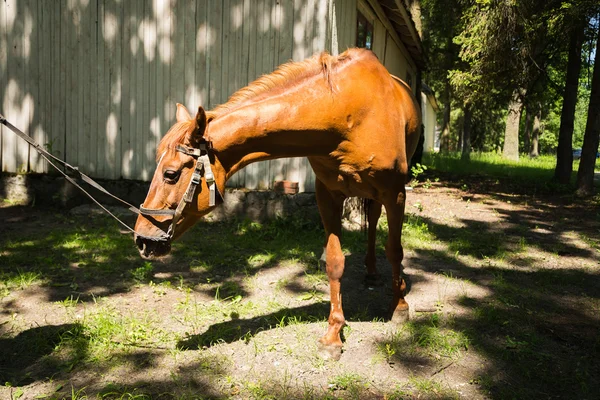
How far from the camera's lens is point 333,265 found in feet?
11.8

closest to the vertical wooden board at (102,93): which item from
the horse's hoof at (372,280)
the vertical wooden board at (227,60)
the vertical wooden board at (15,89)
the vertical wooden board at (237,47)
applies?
the vertical wooden board at (15,89)

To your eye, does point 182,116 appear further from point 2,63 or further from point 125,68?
point 2,63

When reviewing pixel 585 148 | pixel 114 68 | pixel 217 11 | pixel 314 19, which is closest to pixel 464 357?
pixel 314 19

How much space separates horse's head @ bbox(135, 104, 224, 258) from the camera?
8.97 feet

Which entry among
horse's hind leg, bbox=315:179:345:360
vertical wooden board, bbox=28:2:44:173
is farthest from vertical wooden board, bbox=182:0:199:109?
horse's hind leg, bbox=315:179:345:360

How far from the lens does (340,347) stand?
335 centimetres

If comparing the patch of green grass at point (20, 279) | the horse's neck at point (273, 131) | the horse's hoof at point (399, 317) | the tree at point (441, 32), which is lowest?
the patch of green grass at point (20, 279)

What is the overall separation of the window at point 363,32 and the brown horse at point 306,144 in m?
4.88

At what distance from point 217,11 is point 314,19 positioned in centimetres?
157

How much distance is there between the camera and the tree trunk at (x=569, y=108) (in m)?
11.8

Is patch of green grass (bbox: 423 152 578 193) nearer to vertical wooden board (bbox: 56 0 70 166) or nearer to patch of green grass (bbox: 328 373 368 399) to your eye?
vertical wooden board (bbox: 56 0 70 166)

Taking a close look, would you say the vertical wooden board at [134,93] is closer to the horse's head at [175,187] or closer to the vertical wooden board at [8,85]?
the vertical wooden board at [8,85]

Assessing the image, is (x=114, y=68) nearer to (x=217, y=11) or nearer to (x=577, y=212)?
(x=217, y=11)

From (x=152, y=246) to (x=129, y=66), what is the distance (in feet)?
19.0
